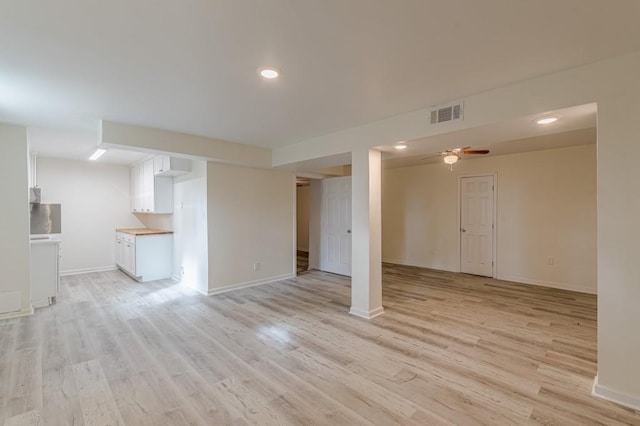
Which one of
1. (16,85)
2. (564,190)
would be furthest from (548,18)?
(564,190)

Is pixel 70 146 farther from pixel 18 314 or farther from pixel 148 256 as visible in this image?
pixel 18 314

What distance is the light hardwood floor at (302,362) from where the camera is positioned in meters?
2.02

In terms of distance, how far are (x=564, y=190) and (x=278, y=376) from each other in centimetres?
556

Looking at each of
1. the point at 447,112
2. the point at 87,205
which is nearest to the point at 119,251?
the point at 87,205

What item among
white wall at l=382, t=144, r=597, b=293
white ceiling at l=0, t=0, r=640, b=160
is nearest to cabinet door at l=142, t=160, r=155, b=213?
white ceiling at l=0, t=0, r=640, b=160

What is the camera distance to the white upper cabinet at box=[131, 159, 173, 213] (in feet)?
19.1

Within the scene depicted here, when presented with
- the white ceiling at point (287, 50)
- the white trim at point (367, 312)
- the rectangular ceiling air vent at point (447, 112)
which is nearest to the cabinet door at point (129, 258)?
the white ceiling at point (287, 50)

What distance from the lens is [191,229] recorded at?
5.35 meters

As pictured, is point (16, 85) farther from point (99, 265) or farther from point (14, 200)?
point (99, 265)

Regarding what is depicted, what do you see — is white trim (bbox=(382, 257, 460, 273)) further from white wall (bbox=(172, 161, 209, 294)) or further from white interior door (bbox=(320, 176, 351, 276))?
white wall (bbox=(172, 161, 209, 294))

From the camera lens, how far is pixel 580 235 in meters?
4.93

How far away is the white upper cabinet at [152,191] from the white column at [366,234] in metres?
4.11

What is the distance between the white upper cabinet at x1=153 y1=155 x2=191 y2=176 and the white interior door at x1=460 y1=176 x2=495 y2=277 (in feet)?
18.4

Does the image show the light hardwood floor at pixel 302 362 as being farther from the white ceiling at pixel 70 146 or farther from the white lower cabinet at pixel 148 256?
the white ceiling at pixel 70 146
